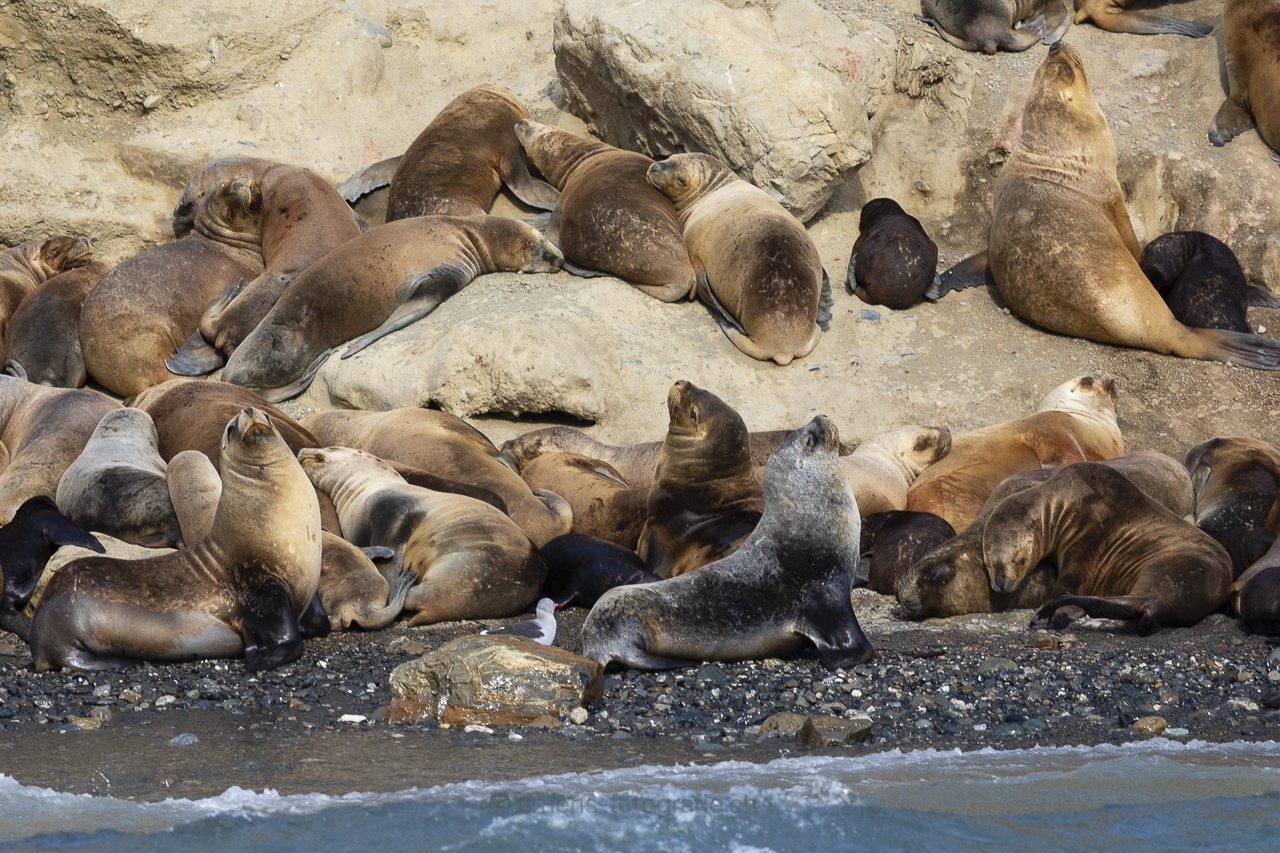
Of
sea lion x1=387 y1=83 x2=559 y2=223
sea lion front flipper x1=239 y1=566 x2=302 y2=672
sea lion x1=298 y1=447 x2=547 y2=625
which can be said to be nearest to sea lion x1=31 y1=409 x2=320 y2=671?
sea lion front flipper x1=239 y1=566 x2=302 y2=672

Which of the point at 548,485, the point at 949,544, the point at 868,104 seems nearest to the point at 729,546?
the point at 949,544

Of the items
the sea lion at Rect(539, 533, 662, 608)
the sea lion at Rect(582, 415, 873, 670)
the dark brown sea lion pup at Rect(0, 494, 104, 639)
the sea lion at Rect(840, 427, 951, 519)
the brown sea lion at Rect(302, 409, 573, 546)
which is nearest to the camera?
the sea lion at Rect(582, 415, 873, 670)

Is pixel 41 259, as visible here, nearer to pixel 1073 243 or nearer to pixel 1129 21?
pixel 1073 243

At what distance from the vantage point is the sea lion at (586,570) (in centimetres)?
553

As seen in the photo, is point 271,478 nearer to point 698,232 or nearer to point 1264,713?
point 1264,713

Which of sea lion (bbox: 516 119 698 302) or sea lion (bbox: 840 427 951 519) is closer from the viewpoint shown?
sea lion (bbox: 840 427 951 519)

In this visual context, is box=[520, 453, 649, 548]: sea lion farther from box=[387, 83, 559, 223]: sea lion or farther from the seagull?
box=[387, 83, 559, 223]: sea lion

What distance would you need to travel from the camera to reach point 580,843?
253 centimetres

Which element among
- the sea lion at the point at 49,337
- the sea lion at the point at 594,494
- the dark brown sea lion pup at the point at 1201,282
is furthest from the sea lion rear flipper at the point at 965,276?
the sea lion at the point at 49,337

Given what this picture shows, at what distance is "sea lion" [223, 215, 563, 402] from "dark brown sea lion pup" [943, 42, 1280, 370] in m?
3.29

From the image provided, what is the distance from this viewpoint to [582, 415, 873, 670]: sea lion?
442 cm

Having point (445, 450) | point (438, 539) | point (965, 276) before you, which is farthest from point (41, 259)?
point (965, 276)

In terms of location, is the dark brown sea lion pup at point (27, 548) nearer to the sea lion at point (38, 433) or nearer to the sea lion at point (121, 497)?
the sea lion at point (121, 497)

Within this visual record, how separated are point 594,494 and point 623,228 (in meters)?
2.72
